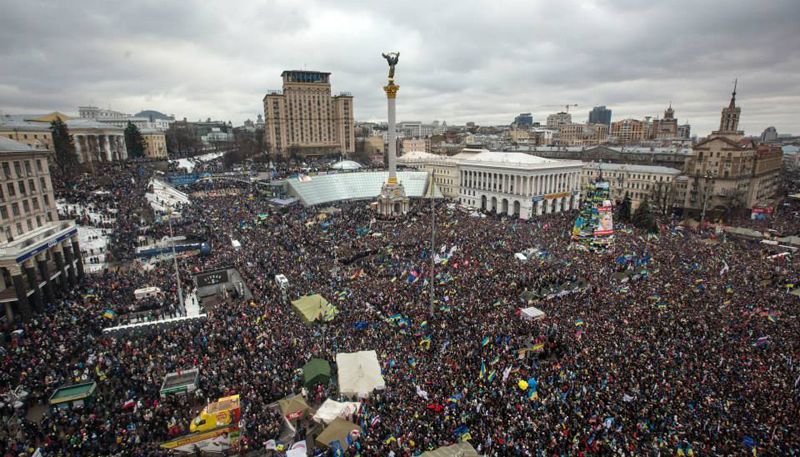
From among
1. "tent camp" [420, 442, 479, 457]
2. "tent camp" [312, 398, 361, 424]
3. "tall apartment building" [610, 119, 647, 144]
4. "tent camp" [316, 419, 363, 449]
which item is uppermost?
"tall apartment building" [610, 119, 647, 144]

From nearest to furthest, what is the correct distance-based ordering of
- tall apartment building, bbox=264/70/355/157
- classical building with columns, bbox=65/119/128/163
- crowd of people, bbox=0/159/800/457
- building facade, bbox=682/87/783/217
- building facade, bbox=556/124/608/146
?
1. crowd of people, bbox=0/159/800/457
2. building facade, bbox=682/87/783/217
3. classical building with columns, bbox=65/119/128/163
4. tall apartment building, bbox=264/70/355/157
5. building facade, bbox=556/124/608/146

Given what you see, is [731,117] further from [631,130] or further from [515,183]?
[631,130]

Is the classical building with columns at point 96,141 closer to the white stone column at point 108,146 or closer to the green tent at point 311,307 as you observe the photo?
the white stone column at point 108,146

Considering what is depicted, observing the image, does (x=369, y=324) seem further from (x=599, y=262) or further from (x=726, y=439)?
(x=599, y=262)

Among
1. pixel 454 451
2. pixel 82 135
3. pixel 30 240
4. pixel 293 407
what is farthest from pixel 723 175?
pixel 82 135

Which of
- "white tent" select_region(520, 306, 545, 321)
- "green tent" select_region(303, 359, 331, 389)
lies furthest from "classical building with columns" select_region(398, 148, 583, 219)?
"green tent" select_region(303, 359, 331, 389)

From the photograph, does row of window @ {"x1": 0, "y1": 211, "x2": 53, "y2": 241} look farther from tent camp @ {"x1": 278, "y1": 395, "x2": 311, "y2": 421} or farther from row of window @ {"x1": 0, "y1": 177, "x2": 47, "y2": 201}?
tent camp @ {"x1": 278, "y1": 395, "x2": 311, "y2": 421}

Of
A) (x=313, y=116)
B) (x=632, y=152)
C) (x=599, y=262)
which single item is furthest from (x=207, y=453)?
(x=313, y=116)
